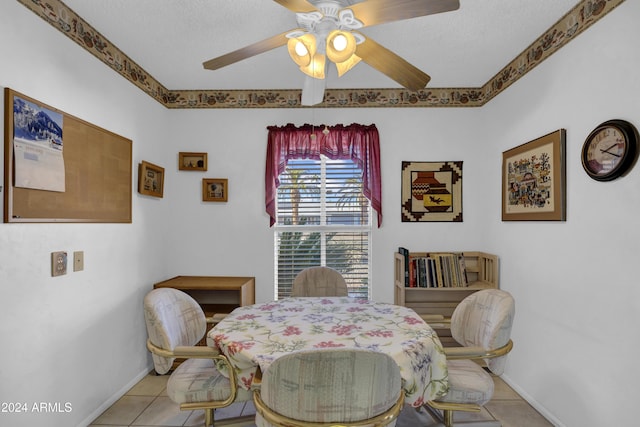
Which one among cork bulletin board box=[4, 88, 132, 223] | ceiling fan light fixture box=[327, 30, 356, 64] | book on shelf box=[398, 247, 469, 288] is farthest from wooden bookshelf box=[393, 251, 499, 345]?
cork bulletin board box=[4, 88, 132, 223]

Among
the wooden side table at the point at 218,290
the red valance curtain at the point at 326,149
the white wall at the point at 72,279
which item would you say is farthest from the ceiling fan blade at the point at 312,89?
the wooden side table at the point at 218,290

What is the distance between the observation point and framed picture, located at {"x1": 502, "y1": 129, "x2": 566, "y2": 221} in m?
2.14

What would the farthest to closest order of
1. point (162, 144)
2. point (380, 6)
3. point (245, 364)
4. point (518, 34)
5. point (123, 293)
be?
1. point (162, 144)
2. point (123, 293)
3. point (518, 34)
4. point (245, 364)
5. point (380, 6)

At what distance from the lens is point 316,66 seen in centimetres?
166

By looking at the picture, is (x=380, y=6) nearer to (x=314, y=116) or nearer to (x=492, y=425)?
(x=314, y=116)

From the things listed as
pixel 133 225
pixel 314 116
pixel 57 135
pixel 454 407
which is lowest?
pixel 454 407

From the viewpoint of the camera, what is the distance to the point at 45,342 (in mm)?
1808

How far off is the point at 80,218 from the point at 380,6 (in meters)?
2.06

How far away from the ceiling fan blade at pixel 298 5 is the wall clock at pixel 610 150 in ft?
5.28

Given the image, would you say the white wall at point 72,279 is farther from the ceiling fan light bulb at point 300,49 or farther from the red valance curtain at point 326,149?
A: the ceiling fan light bulb at point 300,49

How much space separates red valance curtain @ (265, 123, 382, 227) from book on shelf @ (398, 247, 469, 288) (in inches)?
20.5

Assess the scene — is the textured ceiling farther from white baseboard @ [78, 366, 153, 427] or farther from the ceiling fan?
white baseboard @ [78, 366, 153, 427]

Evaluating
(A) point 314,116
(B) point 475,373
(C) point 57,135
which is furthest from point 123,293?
(B) point 475,373

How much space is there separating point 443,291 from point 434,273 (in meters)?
0.27
